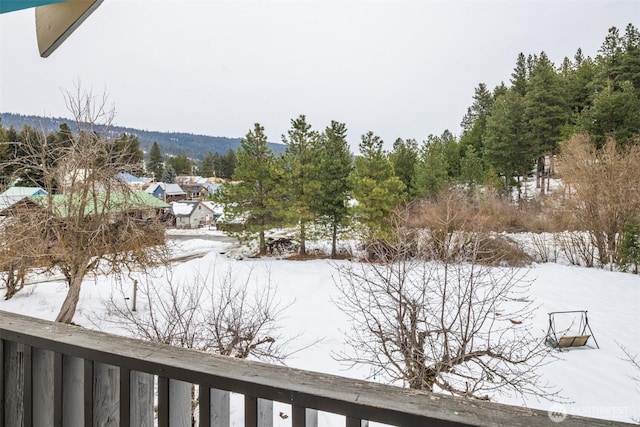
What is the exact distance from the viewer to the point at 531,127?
41.6ft

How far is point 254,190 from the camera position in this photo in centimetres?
1011

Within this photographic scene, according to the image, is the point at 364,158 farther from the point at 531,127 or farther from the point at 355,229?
the point at 531,127

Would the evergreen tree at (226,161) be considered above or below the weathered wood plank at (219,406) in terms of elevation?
above

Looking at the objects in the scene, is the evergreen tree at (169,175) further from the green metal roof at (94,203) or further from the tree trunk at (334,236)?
the green metal roof at (94,203)

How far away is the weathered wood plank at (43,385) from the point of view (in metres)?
0.59

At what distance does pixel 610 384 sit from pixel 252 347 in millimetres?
3613

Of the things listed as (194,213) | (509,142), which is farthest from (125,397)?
(194,213)

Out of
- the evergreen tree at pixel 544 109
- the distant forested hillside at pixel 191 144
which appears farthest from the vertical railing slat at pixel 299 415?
the evergreen tree at pixel 544 109

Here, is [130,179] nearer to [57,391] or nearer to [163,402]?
[57,391]

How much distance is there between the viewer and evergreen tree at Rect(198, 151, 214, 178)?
16.7m

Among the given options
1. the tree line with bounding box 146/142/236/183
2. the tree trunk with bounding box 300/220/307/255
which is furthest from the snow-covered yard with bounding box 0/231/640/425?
the tree line with bounding box 146/142/236/183

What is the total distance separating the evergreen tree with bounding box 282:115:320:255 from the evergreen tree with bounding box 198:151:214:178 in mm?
7399

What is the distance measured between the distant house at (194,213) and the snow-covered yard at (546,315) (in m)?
6.24

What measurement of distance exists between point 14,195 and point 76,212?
4.20ft
